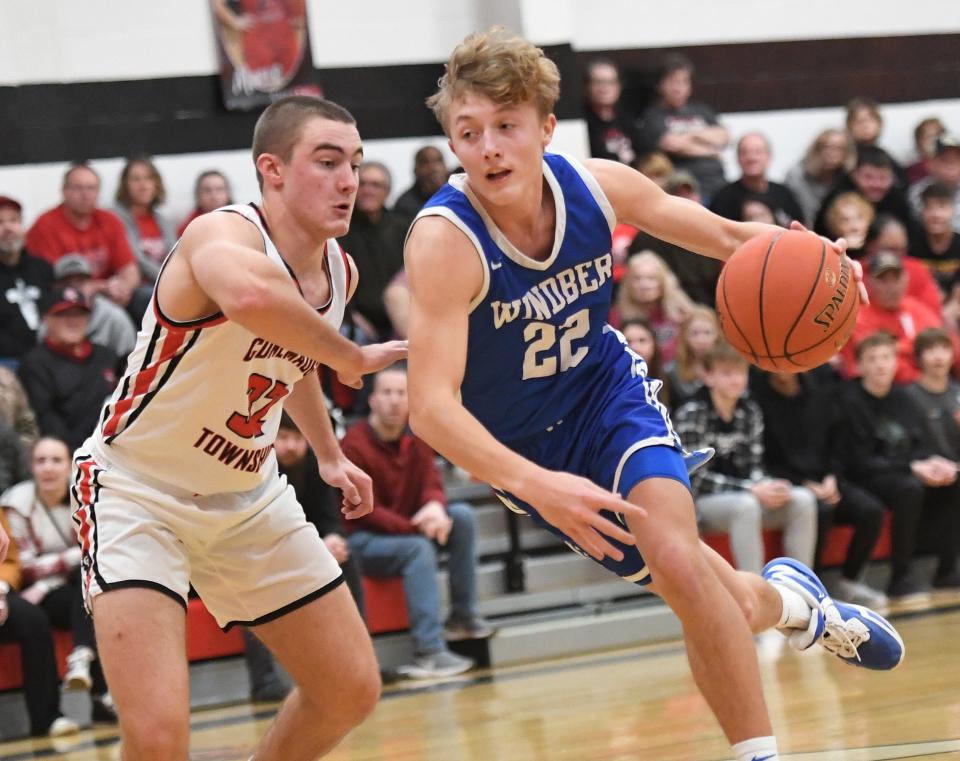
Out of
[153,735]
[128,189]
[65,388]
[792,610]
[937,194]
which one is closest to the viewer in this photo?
[153,735]

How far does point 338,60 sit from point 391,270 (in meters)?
2.41

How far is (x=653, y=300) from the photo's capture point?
8789mm

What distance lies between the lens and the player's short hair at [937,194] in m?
10.6

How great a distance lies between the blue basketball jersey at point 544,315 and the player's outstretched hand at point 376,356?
0.78 feet

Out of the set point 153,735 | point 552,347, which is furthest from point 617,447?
point 153,735

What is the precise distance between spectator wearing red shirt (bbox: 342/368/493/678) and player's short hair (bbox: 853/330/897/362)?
2.83 meters

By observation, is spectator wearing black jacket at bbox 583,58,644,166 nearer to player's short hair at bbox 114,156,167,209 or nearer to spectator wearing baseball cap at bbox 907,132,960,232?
spectator wearing baseball cap at bbox 907,132,960,232

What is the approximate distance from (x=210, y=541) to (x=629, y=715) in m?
2.46

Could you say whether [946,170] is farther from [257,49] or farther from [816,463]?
[257,49]

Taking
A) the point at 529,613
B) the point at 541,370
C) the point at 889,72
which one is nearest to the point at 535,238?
the point at 541,370

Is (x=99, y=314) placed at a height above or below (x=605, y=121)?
below

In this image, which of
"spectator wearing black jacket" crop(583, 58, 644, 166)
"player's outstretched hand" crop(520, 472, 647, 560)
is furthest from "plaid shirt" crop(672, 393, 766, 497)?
"player's outstretched hand" crop(520, 472, 647, 560)

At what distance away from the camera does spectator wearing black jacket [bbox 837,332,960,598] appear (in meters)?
8.56

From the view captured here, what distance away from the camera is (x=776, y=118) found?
1220 cm
